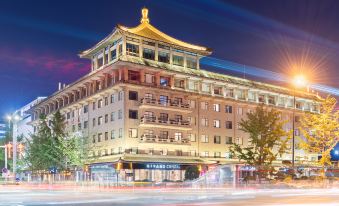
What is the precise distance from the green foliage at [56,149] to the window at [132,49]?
45.5 feet

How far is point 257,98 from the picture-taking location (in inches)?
3177

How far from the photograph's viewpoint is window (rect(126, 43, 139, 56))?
6562 centimetres

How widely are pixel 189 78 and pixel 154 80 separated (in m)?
6.19

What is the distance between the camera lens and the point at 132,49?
66.1 meters

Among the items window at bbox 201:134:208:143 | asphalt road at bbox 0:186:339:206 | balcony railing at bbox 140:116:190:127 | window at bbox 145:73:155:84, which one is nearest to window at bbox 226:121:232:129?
window at bbox 201:134:208:143

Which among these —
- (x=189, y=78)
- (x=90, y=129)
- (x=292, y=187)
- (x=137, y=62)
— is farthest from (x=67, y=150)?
(x=292, y=187)

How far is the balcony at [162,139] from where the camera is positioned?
63959 millimetres

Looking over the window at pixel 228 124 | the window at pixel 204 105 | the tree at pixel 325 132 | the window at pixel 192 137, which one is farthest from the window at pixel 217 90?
the tree at pixel 325 132

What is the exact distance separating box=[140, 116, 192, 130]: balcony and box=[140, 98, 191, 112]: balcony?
1612 mm

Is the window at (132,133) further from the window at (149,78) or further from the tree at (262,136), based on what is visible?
the tree at (262,136)

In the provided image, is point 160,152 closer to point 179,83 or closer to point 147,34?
point 179,83

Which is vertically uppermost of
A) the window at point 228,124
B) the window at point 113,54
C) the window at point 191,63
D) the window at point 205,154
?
the window at point 113,54

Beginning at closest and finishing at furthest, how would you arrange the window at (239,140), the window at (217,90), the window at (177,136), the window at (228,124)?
the window at (177,136)
the window at (217,90)
the window at (228,124)
the window at (239,140)

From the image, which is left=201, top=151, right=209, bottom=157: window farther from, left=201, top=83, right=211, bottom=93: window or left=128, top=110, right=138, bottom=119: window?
left=128, top=110, right=138, bottom=119: window
